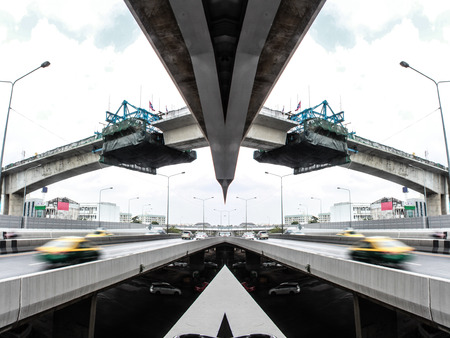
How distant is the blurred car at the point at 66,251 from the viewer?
31.2 feet

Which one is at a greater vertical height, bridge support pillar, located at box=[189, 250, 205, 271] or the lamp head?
the lamp head

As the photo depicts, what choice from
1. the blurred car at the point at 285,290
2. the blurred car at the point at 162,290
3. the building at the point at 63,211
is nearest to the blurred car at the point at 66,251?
the blurred car at the point at 162,290

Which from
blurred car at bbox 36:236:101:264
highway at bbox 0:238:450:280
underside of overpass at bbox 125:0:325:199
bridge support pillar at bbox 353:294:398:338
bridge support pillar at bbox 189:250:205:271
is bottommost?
bridge support pillar at bbox 189:250:205:271

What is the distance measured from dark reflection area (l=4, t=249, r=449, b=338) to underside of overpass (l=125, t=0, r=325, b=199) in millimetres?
9892

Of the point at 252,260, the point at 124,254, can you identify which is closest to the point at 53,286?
the point at 124,254

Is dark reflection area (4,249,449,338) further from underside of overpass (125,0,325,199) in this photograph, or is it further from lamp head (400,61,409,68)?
lamp head (400,61,409,68)

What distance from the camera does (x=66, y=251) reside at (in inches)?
382

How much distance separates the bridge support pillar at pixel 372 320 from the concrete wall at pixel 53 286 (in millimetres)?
8390

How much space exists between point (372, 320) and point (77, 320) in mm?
10107

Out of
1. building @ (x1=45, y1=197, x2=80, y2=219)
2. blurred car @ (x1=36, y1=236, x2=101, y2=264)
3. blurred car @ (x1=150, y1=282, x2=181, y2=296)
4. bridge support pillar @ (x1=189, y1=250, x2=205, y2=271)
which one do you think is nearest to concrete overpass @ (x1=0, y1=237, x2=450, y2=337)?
blurred car @ (x1=36, y1=236, x2=101, y2=264)

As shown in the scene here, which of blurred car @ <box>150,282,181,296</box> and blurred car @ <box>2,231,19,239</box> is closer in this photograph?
blurred car @ <box>2,231,19,239</box>

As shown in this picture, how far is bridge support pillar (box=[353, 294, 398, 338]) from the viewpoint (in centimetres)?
1073

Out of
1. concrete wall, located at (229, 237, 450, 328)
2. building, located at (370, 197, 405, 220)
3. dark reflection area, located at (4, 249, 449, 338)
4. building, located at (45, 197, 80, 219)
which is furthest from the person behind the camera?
building, located at (370, 197, 405, 220)

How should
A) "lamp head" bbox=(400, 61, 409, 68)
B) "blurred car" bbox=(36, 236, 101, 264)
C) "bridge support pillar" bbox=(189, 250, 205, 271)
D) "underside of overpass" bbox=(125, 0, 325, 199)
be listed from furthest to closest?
"bridge support pillar" bbox=(189, 250, 205, 271)
"lamp head" bbox=(400, 61, 409, 68)
"underside of overpass" bbox=(125, 0, 325, 199)
"blurred car" bbox=(36, 236, 101, 264)
